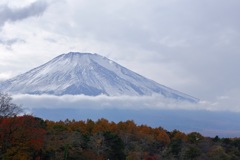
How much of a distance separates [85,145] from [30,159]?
29.9 ft

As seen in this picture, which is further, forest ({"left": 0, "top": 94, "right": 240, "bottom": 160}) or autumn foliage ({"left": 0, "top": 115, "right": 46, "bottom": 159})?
forest ({"left": 0, "top": 94, "right": 240, "bottom": 160})

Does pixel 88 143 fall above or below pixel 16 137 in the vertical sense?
above

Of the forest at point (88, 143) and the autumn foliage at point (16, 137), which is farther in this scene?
the forest at point (88, 143)

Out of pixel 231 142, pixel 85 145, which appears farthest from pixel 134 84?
pixel 85 145

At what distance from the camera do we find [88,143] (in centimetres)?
4584

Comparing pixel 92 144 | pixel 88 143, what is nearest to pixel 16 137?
pixel 88 143

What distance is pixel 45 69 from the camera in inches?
7756

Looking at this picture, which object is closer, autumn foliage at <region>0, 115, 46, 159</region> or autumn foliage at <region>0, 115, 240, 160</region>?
autumn foliage at <region>0, 115, 46, 159</region>

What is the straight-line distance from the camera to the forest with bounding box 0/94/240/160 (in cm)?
3266

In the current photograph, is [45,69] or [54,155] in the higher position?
[45,69]

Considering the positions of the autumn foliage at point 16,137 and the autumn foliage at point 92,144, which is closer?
the autumn foliage at point 16,137

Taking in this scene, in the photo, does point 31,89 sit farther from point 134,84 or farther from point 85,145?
point 85,145

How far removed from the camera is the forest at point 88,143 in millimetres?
32656

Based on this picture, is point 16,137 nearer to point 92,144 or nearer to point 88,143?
point 88,143
